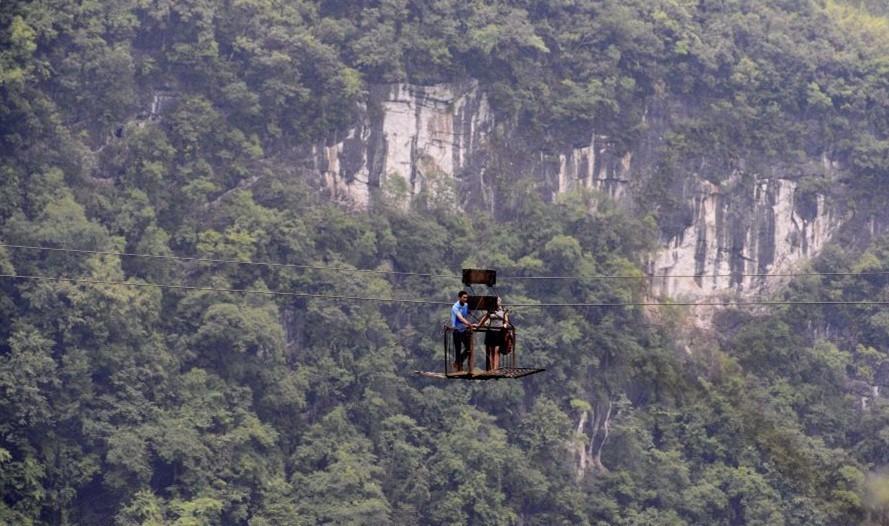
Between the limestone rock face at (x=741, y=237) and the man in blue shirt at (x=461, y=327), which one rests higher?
the man in blue shirt at (x=461, y=327)

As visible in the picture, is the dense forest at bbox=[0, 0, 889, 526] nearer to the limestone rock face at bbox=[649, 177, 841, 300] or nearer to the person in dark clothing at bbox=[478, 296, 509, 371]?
the limestone rock face at bbox=[649, 177, 841, 300]

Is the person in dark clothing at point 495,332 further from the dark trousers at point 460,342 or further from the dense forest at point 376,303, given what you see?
the dense forest at point 376,303

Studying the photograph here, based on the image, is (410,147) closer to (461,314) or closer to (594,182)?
(594,182)

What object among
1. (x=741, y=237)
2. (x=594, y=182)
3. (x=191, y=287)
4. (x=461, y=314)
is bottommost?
(x=191, y=287)

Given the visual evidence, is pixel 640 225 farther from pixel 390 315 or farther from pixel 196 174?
pixel 196 174

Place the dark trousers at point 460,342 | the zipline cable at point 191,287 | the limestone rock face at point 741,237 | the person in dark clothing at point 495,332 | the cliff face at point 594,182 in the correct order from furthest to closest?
the limestone rock face at point 741,237, the cliff face at point 594,182, the zipline cable at point 191,287, the dark trousers at point 460,342, the person in dark clothing at point 495,332

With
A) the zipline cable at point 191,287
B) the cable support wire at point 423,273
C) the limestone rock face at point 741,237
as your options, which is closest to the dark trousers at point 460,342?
the zipline cable at point 191,287

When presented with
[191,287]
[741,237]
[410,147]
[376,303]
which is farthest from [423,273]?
[741,237]

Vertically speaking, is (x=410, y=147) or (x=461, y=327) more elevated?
(x=461, y=327)
